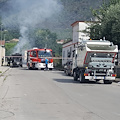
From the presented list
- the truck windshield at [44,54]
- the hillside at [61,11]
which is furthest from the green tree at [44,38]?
the truck windshield at [44,54]

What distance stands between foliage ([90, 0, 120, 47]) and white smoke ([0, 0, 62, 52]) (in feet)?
23.4

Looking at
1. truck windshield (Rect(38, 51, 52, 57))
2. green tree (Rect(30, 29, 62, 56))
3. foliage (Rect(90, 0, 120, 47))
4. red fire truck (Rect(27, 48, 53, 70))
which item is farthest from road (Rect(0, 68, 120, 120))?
green tree (Rect(30, 29, 62, 56))

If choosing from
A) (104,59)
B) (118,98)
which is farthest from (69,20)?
(118,98)

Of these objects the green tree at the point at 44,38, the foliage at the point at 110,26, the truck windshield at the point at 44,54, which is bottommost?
the truck windshield at the point at 44,54

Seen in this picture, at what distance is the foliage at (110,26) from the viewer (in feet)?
120

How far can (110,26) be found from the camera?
37781 millimetres

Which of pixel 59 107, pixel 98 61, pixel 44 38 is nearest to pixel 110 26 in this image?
pixel 98 61

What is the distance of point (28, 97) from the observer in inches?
644

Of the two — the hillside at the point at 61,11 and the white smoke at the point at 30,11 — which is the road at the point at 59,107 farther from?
the white smoke at the point at 30,11

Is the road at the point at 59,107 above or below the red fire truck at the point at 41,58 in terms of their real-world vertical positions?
below

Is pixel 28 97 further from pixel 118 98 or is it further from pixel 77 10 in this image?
pixel 77 10

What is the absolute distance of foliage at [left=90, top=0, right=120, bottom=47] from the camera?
36.7 m

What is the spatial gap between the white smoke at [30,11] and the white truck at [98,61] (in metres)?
20.8

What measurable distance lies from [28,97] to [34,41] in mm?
76073
